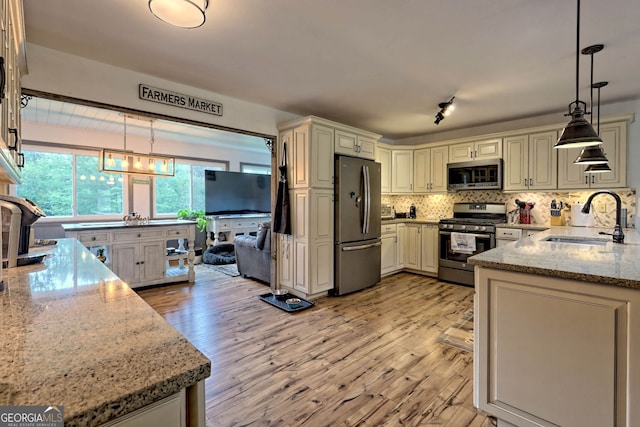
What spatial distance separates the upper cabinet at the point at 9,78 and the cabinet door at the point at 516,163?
5006mm

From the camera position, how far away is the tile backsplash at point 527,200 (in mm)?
3766

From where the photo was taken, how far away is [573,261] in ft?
5.32

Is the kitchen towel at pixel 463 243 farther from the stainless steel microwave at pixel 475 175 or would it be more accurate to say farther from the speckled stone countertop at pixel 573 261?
the speckled stone countertop at pixel 573 261

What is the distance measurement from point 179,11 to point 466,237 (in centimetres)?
420

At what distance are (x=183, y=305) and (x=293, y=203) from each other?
1.81 metres

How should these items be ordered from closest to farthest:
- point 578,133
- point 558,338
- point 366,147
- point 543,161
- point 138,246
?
point 558,338 < point 578,133 < point 543,161 < point 138,246 < point 366,147

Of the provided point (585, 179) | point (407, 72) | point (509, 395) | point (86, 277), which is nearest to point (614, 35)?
point (407, 72)

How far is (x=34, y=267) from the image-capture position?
173 cm

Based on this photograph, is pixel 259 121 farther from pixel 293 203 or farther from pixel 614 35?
pixel 614 35

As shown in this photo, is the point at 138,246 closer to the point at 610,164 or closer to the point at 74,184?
the point at 74,184

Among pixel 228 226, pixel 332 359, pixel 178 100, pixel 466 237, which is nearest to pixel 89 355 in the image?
pixel 332 359

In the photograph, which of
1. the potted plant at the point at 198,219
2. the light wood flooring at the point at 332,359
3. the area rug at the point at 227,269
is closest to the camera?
the light wood flooring at the point at 332,359

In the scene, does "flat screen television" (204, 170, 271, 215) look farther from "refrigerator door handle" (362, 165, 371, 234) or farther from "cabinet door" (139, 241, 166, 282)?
"refrigerator door handle" (362, 165, 371, 234)

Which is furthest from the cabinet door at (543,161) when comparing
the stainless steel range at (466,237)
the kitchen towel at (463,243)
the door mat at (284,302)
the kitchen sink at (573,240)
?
the door mat at (284,302)
